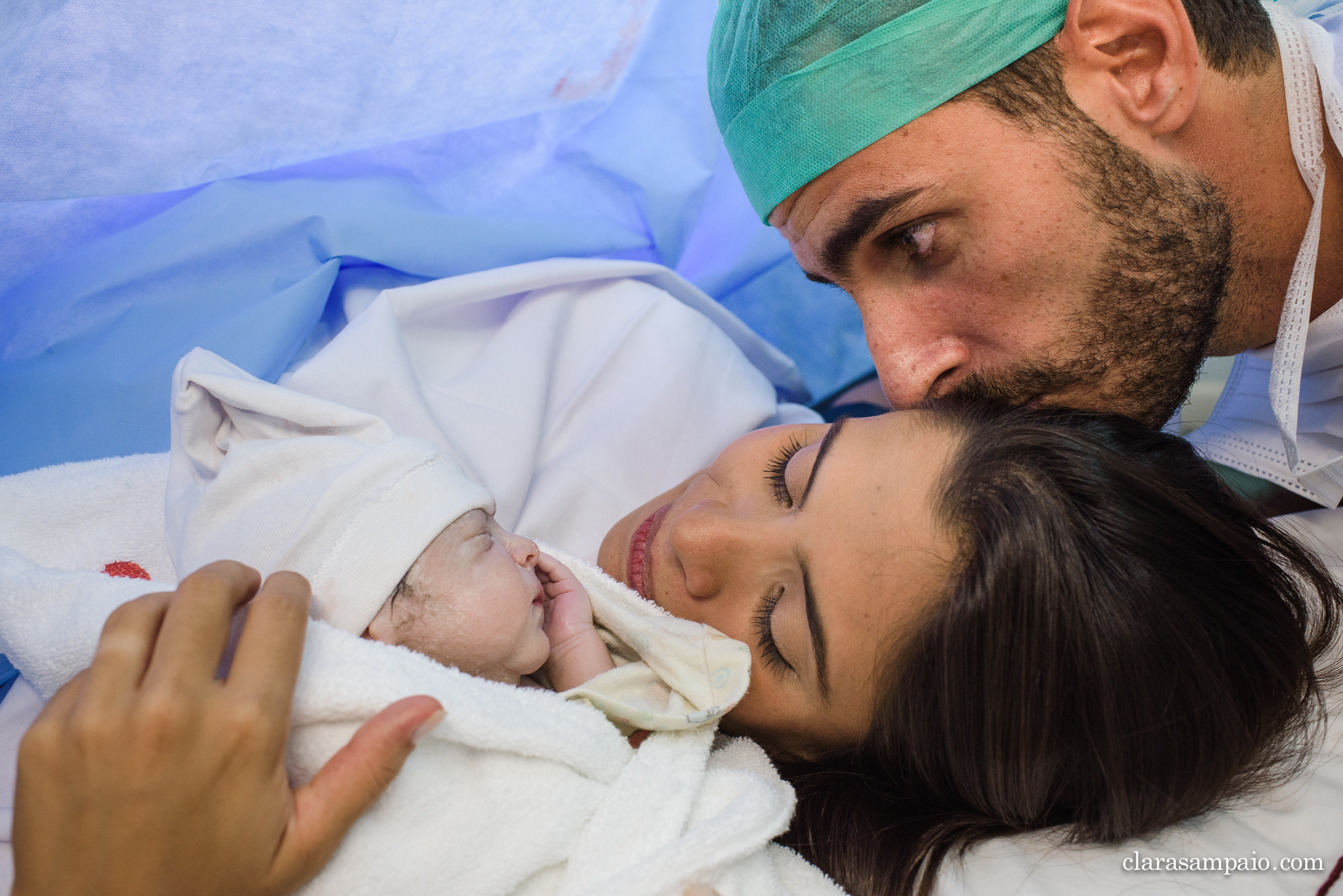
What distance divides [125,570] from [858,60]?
143 cm

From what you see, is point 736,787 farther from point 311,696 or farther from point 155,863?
point 155,863

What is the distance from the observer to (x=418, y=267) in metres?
1.75

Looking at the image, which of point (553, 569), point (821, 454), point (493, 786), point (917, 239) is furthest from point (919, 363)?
point (493, 786)

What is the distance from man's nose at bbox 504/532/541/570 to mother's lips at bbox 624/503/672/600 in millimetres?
186

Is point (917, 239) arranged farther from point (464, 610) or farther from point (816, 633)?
point (464, 610)

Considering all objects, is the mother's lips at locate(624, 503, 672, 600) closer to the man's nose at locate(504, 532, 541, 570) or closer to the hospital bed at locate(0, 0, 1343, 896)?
the man's nose at locate(504, 532, 541, 570)

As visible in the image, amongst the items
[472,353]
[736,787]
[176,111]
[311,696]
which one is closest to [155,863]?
[311,696]

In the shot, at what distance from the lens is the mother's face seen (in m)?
1.12

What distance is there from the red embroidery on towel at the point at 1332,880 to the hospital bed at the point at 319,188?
0.07 feet

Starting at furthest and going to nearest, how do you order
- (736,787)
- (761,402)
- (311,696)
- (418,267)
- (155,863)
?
(761,402)
(418,267)
(736,787)
(311,696)
(155,863)

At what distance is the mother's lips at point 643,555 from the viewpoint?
1361 mm

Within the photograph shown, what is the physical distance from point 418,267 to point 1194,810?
168 cm

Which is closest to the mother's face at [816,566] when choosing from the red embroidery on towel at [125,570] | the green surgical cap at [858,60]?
the green surgical cap at [858,60]

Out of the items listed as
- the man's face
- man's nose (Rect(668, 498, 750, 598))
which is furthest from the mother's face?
the man's face
